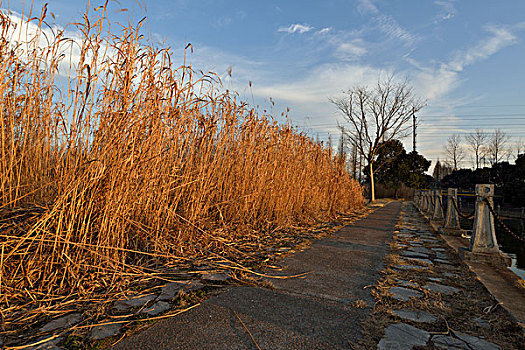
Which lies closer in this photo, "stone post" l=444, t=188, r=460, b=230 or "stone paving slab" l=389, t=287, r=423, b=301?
"stone paving slab" l=389, t=287, r=423, b=301

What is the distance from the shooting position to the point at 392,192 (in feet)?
80.9

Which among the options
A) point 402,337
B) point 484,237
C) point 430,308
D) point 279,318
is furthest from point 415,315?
point 484,237

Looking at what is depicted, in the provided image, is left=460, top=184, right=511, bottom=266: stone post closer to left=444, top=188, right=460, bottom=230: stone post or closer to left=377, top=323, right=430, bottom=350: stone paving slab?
left=444, top=188, right=460, bottom=230: stone post

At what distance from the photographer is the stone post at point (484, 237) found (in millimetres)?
2365

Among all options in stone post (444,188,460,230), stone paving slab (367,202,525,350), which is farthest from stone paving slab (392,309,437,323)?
stone post (444,188,460,230)

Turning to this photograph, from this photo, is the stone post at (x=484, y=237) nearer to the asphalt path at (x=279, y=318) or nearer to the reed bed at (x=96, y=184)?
the asphalt path at (x=279, y=318)

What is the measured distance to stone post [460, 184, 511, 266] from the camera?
2.37m

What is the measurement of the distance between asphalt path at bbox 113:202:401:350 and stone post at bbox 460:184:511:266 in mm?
1049

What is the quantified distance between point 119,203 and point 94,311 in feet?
1.74

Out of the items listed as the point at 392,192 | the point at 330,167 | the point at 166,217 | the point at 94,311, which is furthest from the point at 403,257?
the point at 392,192

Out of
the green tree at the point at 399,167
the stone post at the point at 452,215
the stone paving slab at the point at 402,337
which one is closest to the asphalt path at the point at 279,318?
the stone paving slab at the point at 402,337

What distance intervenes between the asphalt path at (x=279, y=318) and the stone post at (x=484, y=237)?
105 centimetres

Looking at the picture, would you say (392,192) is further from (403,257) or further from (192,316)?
(192,316)

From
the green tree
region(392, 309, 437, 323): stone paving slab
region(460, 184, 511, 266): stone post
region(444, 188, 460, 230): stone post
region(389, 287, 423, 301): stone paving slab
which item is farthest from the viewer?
the green tree
